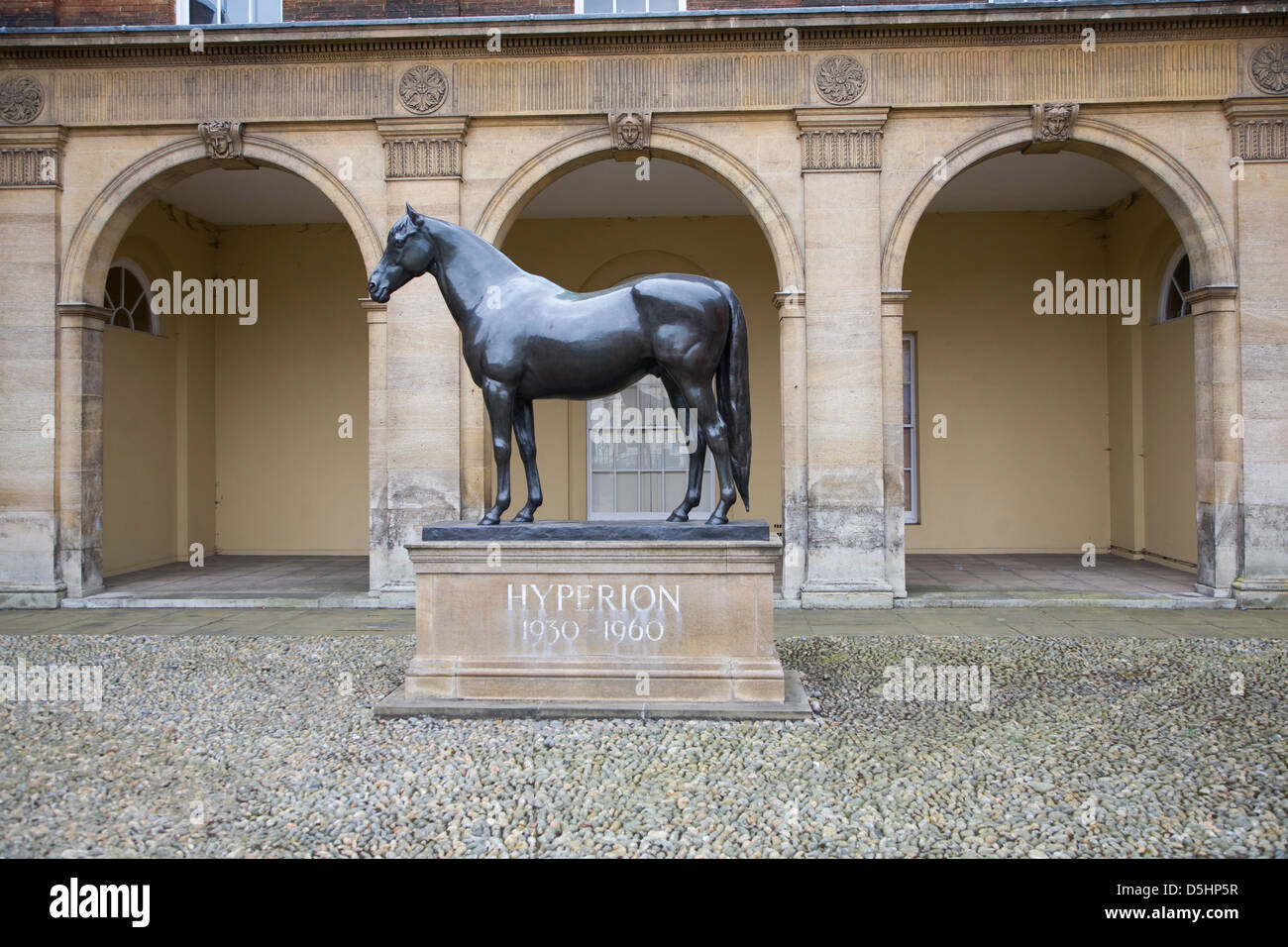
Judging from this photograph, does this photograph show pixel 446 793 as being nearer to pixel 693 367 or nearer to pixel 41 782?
pixel 41 782

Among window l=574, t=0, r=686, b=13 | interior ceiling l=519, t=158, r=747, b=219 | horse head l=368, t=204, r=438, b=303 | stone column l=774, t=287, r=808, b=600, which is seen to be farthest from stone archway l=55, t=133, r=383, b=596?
stone column l=774, t=287, r=808, b=600

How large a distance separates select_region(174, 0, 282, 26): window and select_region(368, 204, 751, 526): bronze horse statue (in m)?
5.73

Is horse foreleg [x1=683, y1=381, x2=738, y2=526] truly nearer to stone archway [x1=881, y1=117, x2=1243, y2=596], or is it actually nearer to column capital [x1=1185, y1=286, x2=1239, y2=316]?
stone archway [x1=881, y1=117, x2=1243, y2=596]

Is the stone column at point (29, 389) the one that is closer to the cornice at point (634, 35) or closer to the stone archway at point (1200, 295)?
the cornice at point (634, 35)

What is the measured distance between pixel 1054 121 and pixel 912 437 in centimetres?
491

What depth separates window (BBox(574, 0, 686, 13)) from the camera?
912 centimetres

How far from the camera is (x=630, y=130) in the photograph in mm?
8516

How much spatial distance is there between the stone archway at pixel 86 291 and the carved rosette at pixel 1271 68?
8.61 m

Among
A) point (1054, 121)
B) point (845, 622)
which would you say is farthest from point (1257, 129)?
point (845, 622)

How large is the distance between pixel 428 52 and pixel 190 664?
611cm

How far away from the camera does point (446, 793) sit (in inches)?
151
